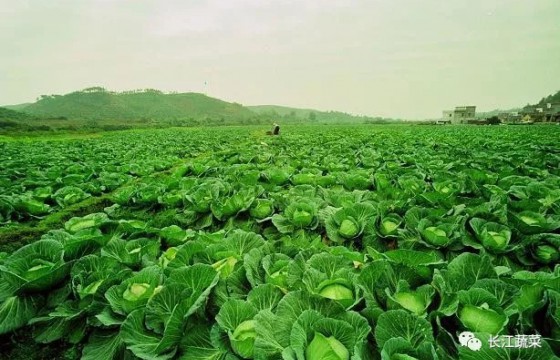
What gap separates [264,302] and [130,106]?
157253 millimetres

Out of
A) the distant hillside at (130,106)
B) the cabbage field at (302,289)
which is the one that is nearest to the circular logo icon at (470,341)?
the cabbage field at (302,289)

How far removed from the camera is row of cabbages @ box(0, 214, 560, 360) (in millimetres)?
1485

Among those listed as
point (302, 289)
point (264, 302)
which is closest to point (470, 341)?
point (302, 289)

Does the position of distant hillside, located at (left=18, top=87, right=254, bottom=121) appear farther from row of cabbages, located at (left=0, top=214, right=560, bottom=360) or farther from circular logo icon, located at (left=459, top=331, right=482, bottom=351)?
circular logo icon, located at (left=459, top=331, right=482, bottom=351)

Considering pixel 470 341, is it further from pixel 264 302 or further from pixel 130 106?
pixel 130 106

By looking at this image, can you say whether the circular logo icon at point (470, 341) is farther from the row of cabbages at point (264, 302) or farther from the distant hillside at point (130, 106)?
the distant hillside at point (130, 106)

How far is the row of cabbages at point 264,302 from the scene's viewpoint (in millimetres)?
1485

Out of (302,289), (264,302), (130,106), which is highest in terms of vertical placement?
(130,106)

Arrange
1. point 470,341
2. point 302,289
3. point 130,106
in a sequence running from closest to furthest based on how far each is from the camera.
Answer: point 470,341 < point 302,289 < point 130,106

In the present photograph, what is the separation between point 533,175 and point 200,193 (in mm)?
6276

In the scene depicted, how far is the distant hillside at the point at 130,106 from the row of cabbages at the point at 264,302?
4087 inches

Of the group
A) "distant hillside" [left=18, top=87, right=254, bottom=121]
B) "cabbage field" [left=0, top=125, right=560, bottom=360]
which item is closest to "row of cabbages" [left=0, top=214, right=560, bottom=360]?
"cabbage field" [left=0, top=125, right=560, bottom=360]

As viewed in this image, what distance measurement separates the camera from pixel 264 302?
6.03 feet

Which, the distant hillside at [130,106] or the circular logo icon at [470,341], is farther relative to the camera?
the distant hillside at [130,106]
